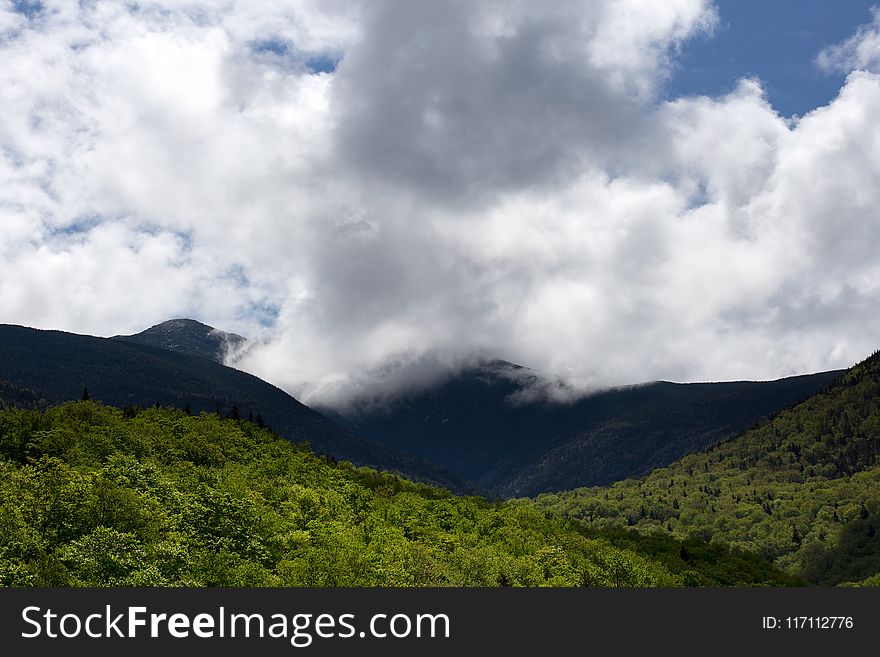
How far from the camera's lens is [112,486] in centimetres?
8375

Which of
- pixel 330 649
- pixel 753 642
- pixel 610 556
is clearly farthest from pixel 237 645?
pixel 610 556

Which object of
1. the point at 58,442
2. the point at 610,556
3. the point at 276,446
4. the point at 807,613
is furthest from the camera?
the point at 276,446

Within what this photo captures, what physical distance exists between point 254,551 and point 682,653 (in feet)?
175

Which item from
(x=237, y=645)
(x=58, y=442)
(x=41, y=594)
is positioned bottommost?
(x=237, y=645)

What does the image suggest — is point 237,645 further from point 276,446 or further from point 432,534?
point 276,446

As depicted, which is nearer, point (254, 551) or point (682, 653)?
point (682, 653)

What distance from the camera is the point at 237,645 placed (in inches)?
1896

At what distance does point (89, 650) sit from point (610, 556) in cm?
12562

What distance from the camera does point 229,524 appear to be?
96750 millimetres

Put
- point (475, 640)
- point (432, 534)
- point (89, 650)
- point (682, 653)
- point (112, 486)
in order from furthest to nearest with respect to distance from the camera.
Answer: point (432, 534), point (112, 486), point (682, 653), point (475, 640), point (89, 650)

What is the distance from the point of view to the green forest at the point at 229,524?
2869 inches

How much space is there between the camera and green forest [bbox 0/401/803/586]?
72875 millimetres

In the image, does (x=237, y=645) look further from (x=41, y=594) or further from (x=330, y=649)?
(x=41, y=594)

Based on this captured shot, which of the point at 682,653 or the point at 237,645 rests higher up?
the point at 237,645
